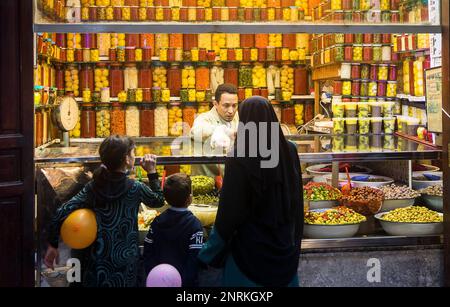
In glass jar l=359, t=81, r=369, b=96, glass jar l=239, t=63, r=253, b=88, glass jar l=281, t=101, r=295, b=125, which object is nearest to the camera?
glass jar l=359, t=81, r=369, b=96

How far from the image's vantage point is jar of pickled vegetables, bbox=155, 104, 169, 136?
7.55 meters

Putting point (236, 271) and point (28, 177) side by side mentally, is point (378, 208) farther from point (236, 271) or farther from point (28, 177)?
point (28, 177)

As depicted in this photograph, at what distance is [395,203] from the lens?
159 inches

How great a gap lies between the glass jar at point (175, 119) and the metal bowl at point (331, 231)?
4.09m

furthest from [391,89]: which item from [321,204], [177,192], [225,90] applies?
[177,192]

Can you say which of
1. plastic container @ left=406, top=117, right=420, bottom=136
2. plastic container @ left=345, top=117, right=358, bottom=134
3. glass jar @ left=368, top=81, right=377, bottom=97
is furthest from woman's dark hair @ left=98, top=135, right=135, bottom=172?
glass jar @ left=368, top=81, right=377, bottom=97

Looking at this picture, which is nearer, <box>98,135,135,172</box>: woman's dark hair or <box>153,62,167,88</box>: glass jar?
<box>98,135,135,172</box>: woman's dark hair

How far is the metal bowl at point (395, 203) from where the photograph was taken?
4.04 meters

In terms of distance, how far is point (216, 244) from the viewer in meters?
2.82

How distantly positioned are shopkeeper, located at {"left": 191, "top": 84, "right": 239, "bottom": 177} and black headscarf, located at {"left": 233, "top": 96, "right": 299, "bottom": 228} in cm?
102

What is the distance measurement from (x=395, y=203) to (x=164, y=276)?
5.93 feet

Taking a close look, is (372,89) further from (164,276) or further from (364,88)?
(164,276)

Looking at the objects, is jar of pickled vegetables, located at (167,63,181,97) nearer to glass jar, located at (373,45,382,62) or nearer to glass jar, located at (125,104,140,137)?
glass jar, located at (125,104,140,137)

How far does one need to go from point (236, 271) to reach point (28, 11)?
2033 mm
